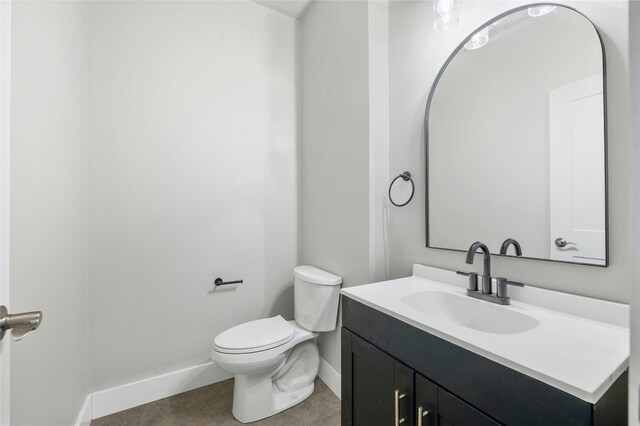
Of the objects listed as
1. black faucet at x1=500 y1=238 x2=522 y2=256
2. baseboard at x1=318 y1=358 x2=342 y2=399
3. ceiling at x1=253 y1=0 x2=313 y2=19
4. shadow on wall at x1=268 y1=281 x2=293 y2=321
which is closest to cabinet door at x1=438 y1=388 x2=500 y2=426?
black faucet at x1=500 y1=238 x2=522 y2=256

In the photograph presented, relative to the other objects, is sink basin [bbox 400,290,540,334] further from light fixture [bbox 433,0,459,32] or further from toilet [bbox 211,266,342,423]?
light fixture [bbox 433,0,459,32]

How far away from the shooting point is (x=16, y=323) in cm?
57

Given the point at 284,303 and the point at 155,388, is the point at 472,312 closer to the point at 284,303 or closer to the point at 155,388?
the point at 284,303

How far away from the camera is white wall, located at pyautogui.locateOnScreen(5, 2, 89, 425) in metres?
0.86

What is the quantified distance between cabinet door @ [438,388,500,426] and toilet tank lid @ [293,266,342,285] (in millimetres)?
968

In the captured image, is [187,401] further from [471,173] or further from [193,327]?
[471,173]

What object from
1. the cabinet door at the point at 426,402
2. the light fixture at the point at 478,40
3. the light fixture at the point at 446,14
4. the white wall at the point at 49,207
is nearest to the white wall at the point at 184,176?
the white wall at the point at 49,207

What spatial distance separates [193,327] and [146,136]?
129cm

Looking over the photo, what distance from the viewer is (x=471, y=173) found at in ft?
4.19

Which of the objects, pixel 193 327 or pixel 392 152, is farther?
pixel 193 327

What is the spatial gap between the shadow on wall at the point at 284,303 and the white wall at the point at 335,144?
26 centimetres

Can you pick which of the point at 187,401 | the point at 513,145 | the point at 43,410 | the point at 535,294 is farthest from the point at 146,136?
the point at 535,294

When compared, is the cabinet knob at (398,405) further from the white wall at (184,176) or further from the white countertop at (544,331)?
the white wall at (184,176)

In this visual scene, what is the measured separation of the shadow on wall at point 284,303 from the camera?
86.8 inches
